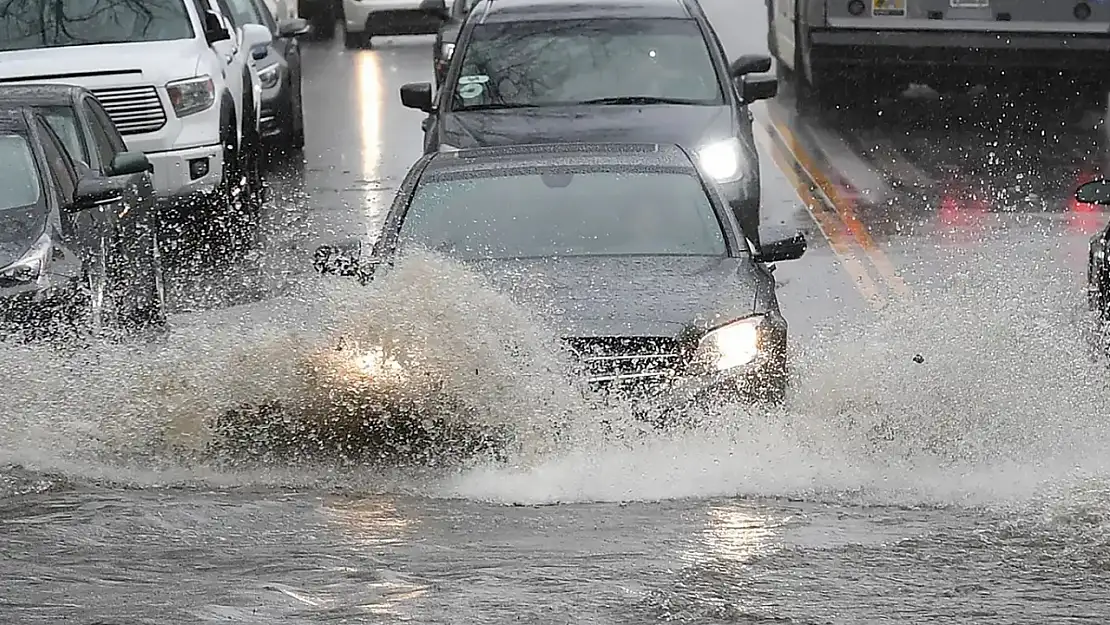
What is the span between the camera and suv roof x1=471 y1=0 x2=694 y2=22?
13.5 meters

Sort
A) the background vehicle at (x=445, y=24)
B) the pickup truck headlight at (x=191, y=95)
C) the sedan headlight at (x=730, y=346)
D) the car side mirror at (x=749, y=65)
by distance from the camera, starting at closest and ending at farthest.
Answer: the sedan headlight at (x=730, y=346)
the car side mirror at (x=749, y=65)
the pickup truck headlight at (x=191, y=95)
the background vehicle at (x=445, y=24)

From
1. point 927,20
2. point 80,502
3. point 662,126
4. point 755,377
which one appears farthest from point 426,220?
point 927,20

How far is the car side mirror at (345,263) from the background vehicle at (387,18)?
20.7 m

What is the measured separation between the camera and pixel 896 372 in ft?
29.6

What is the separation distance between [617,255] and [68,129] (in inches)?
155

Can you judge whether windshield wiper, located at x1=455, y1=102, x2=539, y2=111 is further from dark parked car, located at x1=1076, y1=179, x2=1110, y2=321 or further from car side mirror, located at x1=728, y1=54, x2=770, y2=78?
dark parked car, located at x1=1076, y1=179, x2=1110, y2=321

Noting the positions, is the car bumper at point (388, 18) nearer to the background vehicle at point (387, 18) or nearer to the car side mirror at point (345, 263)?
the background vehicle at point (387, 18)

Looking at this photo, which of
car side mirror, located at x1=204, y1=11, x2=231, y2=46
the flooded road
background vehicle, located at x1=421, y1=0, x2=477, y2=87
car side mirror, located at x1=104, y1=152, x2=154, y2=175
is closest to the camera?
the flooded road

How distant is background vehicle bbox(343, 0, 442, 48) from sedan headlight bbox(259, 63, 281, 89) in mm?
11058

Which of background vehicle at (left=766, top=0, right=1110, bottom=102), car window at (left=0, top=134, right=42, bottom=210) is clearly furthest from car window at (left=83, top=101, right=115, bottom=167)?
background vehicle at (left=766, top=0, right=1110, bottom=102)

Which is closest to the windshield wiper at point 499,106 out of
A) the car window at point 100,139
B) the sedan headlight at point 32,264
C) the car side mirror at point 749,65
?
the car side mirror at point 749,65

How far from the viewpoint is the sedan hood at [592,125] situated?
12078 mm

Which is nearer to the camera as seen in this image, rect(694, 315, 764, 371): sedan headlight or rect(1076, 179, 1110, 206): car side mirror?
rect(694, 315, 764, 371): sedan headlight

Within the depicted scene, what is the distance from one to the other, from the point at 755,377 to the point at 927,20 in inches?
450
